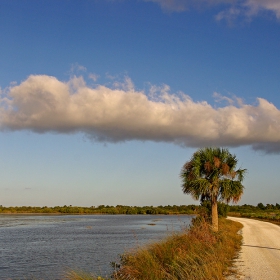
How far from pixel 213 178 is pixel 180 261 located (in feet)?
51.2

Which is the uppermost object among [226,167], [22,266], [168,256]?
[226,167]

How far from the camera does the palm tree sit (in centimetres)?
2759

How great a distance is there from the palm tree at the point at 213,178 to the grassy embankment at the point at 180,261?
9.34 meters

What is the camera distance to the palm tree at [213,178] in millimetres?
27594

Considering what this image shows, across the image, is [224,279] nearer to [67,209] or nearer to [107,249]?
[107,249]

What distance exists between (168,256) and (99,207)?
150 meters

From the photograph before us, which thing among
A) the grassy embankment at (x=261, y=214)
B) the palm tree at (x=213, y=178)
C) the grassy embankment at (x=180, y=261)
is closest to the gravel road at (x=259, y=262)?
the grassy embankment at (x=180, y=261)

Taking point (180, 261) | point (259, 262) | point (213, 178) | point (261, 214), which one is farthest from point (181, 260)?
point (261, 214)

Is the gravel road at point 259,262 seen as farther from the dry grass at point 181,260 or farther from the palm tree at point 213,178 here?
the palm tree at point 213,178

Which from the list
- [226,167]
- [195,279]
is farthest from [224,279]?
[226,167]

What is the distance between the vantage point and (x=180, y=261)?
12750mm

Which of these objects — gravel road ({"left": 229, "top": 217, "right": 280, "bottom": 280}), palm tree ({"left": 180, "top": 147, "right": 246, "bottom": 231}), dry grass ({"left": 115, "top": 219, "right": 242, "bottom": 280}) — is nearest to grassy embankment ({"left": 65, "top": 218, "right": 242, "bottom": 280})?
dry grass ({"left": 115, "top": 219, "right": 242, "bottom": 280})

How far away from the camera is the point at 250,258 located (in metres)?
16.8

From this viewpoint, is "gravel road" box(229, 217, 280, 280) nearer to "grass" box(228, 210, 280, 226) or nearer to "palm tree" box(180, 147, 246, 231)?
Result: "palm tree" box(180, 147, 246, 231)
